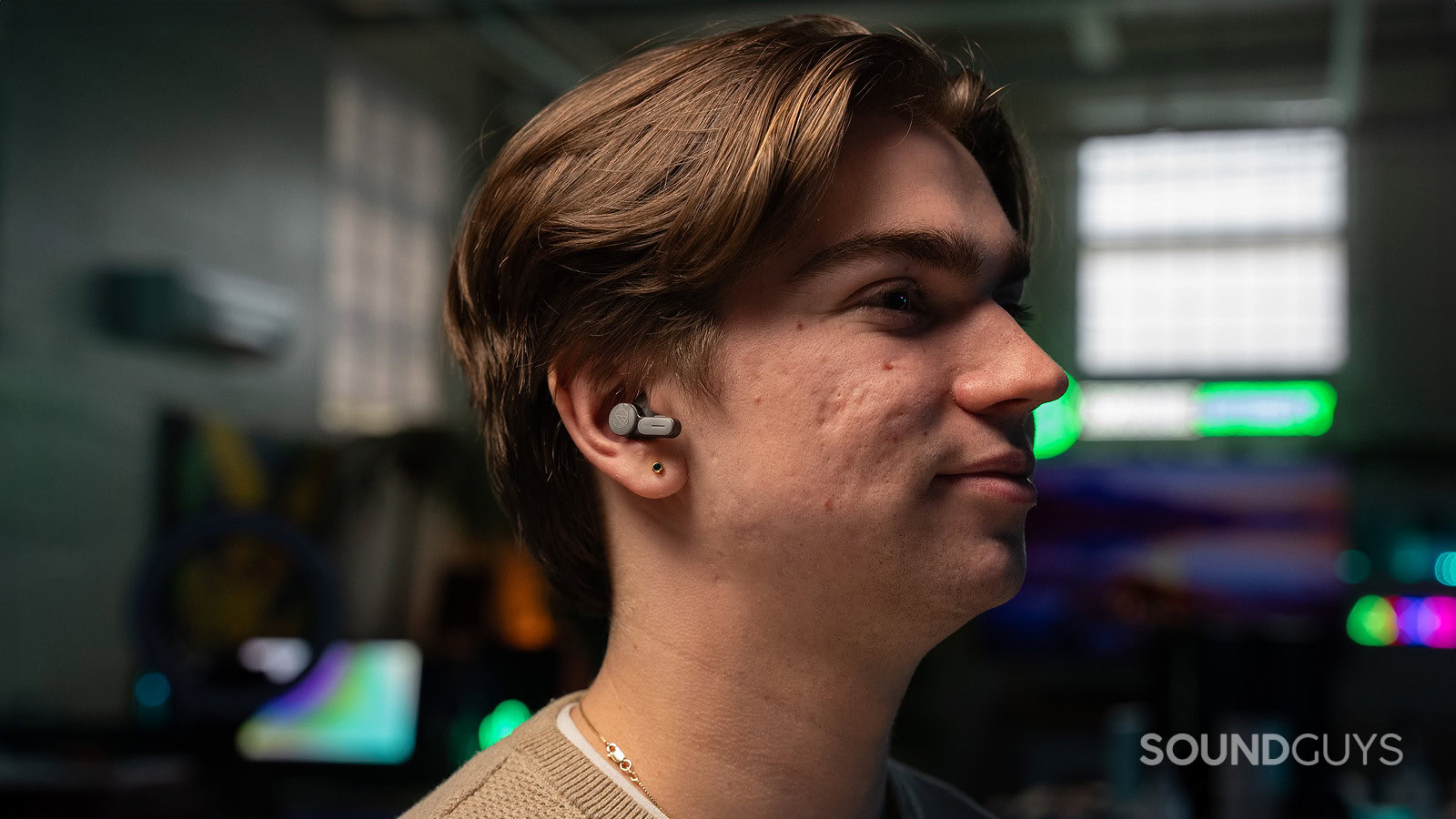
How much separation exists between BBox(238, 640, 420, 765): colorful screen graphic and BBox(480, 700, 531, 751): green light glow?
Result: 112 centimetres

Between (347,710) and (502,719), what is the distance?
5.04 ft

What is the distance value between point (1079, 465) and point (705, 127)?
8.28 m

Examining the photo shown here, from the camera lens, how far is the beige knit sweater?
1070 millimetres

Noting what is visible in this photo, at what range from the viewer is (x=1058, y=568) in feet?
28.9

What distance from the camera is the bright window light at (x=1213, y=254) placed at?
26.1ft

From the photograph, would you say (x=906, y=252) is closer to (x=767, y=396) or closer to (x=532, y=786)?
(x=767, y=396)

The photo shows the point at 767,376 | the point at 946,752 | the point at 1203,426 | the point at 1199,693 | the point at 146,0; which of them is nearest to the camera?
the point at 767,376

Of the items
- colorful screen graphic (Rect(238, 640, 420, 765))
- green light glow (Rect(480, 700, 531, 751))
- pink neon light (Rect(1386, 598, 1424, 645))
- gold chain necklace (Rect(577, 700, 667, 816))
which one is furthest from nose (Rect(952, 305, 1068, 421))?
pink neon light (Rect(1386, 598, 1424, 645))

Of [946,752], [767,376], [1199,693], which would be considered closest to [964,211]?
[767,376]

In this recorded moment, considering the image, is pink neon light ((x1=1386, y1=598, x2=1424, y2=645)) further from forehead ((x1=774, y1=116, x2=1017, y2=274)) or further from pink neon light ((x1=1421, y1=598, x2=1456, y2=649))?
forehead ((x1=774, y1=116, x2=1017, y2=274))

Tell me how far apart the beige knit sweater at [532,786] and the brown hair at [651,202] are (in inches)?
7.7

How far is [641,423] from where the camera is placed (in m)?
1.09

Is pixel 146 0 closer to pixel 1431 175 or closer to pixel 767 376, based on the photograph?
pixel 767 376

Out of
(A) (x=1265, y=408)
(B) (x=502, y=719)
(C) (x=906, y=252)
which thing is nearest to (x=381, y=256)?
(B) (x=502, y=719)
